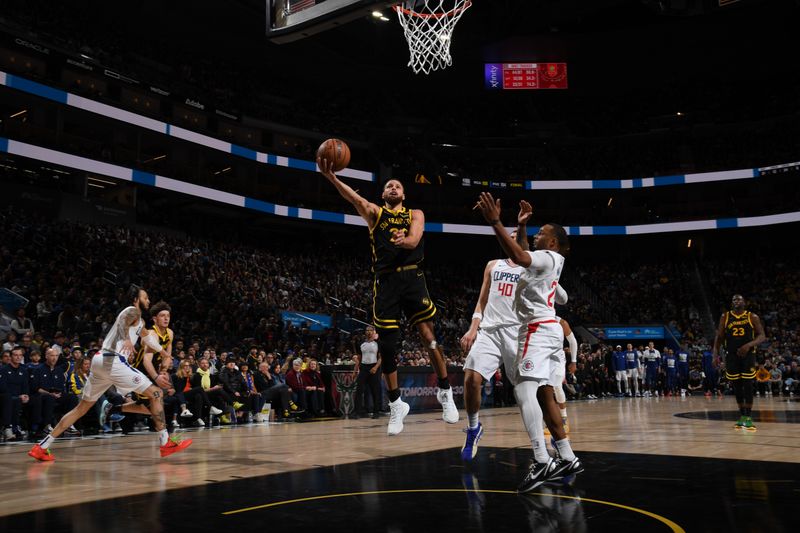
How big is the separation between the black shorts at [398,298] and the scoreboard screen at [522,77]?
107 feet

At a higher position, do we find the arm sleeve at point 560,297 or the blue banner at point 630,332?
the blue banner at point 630,332

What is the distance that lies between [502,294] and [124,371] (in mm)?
4191

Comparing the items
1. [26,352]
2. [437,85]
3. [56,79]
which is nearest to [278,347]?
[26,352]

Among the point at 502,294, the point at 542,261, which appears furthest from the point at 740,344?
the point at 542,261

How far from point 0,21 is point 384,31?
1801 centimetres

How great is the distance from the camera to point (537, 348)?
16.4 feet

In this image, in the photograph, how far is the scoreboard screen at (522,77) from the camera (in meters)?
37.6

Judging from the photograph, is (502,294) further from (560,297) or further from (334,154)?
(334,154)

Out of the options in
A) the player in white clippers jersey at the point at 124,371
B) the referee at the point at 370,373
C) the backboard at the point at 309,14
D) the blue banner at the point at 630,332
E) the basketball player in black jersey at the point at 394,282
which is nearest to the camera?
the basketball player in black jersey at the point at 394,282

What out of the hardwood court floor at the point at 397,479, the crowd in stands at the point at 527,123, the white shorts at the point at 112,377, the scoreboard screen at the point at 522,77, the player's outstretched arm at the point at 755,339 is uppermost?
the scoreboard screen at the point at 522,77

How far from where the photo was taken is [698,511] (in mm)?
3629

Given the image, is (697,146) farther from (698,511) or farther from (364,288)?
(698,511)

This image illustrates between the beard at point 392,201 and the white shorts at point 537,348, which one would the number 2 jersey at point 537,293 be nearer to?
the white shorts at point 537,348

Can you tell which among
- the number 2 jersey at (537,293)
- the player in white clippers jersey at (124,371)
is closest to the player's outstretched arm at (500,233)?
the number 2 jersey at (537,293)
